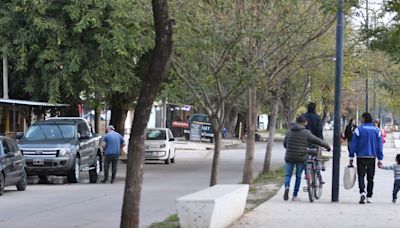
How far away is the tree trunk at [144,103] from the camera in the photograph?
27.6 feet

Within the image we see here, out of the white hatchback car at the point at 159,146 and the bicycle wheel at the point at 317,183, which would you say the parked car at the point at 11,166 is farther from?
the white hatchback car at the point at 159,146

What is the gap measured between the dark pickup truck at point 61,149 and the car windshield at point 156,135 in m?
7.68

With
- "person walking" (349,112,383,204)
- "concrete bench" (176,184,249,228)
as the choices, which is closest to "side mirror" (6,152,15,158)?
"person walking" (349,112,383,204)

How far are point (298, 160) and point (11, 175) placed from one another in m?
8.11

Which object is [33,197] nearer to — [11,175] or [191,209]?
[11,175]

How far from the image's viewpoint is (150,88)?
852cm

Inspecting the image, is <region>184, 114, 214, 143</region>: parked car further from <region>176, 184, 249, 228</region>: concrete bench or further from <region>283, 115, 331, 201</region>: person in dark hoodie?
<region>176, 184, 249, 228</region>: concrete bench

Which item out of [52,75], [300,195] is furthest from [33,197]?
[52,75]

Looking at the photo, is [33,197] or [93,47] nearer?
[33,197]

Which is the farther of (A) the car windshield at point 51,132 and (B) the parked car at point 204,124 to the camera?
(B) the parked car at point 204,124

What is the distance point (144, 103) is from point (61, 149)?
14660 millimetres

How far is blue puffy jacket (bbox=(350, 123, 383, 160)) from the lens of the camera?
14734mm

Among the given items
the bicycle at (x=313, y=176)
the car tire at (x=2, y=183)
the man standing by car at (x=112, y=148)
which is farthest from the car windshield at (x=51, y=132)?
the bicycle at (x=313, y=176)

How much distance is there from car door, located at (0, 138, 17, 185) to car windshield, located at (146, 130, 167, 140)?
529 inches
